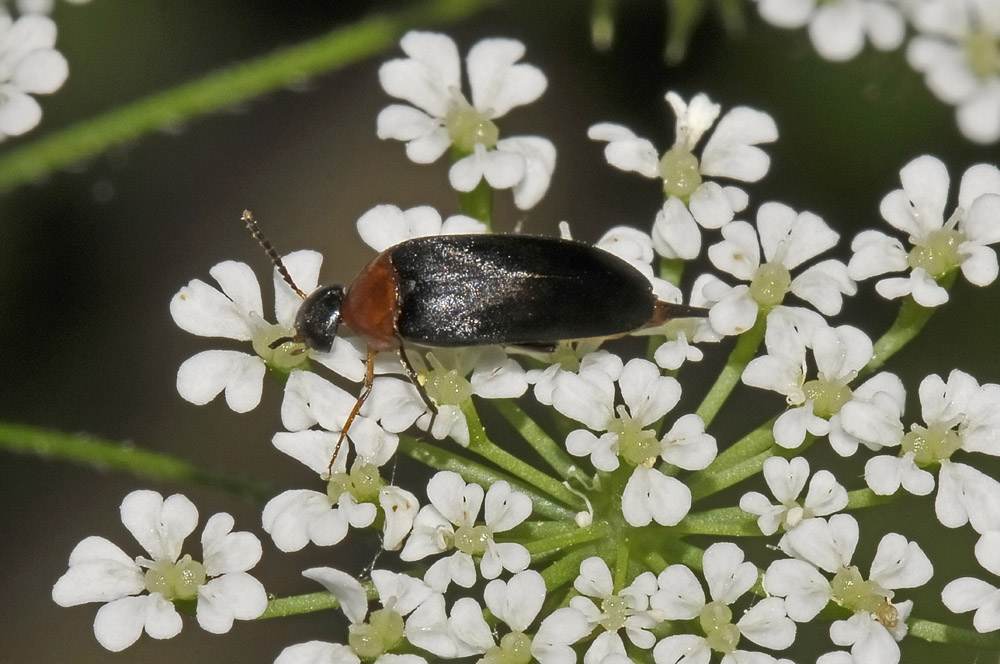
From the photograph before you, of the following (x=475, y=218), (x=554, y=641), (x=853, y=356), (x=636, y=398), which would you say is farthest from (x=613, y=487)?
(x=475, y=218)

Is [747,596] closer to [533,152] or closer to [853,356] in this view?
[853,356]

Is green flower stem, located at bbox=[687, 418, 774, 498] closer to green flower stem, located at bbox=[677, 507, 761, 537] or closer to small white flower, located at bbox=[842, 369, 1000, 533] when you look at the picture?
green flower stem, located at bbox=[677, 507, 761, 537]

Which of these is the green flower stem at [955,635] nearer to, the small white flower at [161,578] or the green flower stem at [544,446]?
the green flower stem at [544,446]

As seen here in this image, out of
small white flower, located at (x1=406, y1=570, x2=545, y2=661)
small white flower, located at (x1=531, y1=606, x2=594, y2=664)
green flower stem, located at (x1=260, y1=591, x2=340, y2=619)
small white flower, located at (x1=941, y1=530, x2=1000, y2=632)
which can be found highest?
green flower stem, located at (x1=260, y1=591, x2=340, y2=619)

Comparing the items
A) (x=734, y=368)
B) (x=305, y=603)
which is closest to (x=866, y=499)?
(x=734, y=368)

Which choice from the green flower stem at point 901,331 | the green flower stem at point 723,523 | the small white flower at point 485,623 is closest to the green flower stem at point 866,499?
the green flower stem at point 723,523

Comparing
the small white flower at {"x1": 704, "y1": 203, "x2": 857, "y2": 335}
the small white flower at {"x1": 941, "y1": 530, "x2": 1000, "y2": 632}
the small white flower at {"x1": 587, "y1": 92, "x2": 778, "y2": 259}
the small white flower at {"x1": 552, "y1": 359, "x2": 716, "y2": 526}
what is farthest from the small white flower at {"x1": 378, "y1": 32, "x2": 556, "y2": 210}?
the small white flower at {"x1": 941, "y1": 530, "x2": 1000, "y2": 632}
